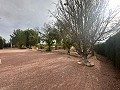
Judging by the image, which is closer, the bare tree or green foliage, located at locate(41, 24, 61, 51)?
the bare tree

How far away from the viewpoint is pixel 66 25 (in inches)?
600

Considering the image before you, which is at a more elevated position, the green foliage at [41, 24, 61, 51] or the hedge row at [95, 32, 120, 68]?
the green foliage at [41, 24, 61, 51]

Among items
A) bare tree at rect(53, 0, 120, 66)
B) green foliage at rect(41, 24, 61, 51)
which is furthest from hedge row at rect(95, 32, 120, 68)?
green foliage at rect(41, 24, 61, 51)

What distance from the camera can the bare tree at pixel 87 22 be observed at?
14102 mm

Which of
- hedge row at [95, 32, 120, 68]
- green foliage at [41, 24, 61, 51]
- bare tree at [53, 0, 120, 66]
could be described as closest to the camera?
hedge row at [95, 32, 120, 68]

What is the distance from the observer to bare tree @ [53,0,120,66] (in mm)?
14102

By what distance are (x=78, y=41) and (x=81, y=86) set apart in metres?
7.96

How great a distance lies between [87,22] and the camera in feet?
46.3

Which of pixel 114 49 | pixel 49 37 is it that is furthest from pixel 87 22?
pixel 49 37

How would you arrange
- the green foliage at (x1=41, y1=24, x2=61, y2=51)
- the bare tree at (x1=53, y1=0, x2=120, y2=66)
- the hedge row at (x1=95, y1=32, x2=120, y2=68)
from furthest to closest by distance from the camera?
the green foliage at (x1=41, y1=24, x2=61, y2=51) → the bare tree at (x1=53, y1=0, x2=120, y2=66) → the hedge row at (x1=95, y1=32, x2=120, y2=68)

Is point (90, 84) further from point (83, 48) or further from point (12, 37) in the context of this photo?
point (12, 37)

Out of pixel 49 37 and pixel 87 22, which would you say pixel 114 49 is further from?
pixel 49 37

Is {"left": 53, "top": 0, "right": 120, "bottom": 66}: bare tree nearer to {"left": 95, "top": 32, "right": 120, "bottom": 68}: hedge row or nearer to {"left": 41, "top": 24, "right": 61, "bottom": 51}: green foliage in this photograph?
{"left": 95, "top": 32, "right": 120, "bottom": 68}: hedge row

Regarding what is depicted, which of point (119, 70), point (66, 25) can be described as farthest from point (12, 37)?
point (119, 70)
